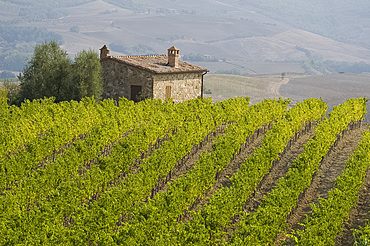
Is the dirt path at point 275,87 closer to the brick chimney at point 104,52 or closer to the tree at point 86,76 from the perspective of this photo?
the brick chimney at point 104,52

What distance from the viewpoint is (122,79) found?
3519 cm

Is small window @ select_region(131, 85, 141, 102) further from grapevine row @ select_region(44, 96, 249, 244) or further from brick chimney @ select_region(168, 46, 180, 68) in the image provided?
grapevine row @ select_region(44, 96, 249, 244)

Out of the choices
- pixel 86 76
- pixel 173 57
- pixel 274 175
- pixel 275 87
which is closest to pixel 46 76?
pixel 86 76

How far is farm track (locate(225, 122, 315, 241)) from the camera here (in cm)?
1598

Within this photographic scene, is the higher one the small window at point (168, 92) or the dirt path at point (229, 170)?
the small window at point (168, 92)

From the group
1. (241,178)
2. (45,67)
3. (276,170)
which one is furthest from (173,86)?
(241,178)

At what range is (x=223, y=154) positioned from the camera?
58.7ft

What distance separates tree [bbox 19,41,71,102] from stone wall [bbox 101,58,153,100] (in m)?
3.33

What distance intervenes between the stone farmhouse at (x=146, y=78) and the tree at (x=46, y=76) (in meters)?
3.58

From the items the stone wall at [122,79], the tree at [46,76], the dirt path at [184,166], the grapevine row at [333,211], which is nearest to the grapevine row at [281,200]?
the grapevine row at [333,211]

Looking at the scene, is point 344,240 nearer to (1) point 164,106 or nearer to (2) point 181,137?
(2) point 181,137

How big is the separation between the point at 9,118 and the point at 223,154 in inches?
475

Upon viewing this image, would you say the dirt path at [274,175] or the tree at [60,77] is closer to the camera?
the dirt path at [274,175]

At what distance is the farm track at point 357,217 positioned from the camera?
1357cm
